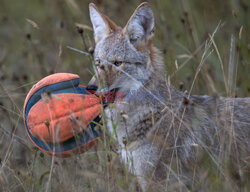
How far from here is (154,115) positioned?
3449 millimetres

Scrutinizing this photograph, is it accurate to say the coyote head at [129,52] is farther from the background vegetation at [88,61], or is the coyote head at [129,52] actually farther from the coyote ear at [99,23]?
the background vegetation at [88,61]

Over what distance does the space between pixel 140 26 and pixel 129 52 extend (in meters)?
0.31

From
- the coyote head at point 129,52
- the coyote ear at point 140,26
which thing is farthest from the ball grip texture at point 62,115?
the coyote ear at point 140,26

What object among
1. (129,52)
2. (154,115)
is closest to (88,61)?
(129,52)

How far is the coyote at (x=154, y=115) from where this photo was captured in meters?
3.26

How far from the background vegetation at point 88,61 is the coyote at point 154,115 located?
206mm

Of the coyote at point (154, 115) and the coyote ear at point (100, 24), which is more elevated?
the coyote ear at point (100, 24)

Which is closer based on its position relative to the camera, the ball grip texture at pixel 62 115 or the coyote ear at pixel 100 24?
the ball grip texture at pixel 62 115

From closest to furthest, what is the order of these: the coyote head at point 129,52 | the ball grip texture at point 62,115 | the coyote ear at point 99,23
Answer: the ball grip texture at point 62,115
the coyote head at point 129,52
the coyote ear at point 99,23

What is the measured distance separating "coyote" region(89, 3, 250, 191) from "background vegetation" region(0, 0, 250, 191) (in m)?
0.21

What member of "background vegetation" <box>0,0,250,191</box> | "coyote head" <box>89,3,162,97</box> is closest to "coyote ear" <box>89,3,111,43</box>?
"coyote head" <box>89,3,162,97</box>

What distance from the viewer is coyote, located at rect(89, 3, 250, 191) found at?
10.7ft

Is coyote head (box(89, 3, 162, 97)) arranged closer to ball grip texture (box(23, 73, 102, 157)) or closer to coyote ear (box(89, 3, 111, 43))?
coyote ear (box(89, 3, 111, 43))

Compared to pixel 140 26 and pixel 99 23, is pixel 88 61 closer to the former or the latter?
pixel 99 23
